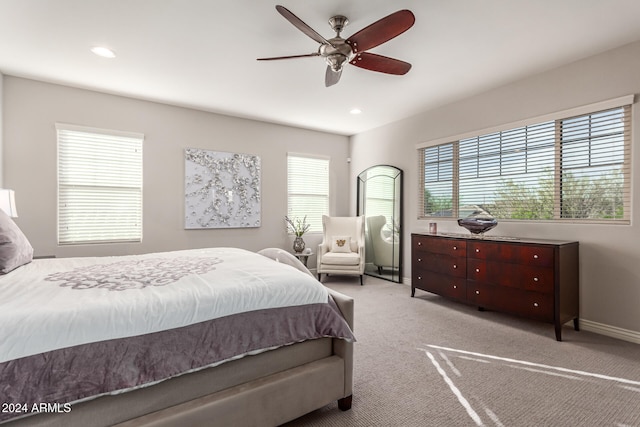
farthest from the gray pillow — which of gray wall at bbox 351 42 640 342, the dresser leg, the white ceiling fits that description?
gray wall at bbox 351 42 640 342

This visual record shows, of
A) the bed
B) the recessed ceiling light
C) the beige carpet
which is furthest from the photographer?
the recessed ceiling light

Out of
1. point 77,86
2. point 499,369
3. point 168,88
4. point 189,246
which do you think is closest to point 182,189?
point 189,246

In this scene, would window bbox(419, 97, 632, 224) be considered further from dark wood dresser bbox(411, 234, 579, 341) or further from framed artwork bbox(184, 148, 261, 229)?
framed artwork bbox(184, 148, 261, 229)

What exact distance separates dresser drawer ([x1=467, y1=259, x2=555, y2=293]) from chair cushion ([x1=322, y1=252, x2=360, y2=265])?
1770 millimetres

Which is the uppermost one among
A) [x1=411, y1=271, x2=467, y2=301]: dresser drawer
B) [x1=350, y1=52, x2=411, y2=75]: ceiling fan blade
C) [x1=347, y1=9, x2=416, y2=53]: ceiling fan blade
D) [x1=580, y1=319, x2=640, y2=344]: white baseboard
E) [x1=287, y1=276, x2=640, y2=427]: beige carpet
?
[x1=350, y1=52, x2=411, y2=75]: ceiling fan blade

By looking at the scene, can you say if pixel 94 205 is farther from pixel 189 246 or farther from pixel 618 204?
pixel 618 204

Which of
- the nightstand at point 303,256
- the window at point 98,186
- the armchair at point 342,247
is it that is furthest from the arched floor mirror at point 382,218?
the window at point 98,186

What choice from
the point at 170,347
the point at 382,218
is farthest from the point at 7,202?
the point at 382,218

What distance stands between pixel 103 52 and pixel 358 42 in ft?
7.97

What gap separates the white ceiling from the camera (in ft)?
7.41

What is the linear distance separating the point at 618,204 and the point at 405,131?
279 centimetres

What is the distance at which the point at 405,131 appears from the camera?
16.1 ft

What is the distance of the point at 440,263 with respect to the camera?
3.81m

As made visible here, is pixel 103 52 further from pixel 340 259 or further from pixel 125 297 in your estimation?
pixel 340 259
